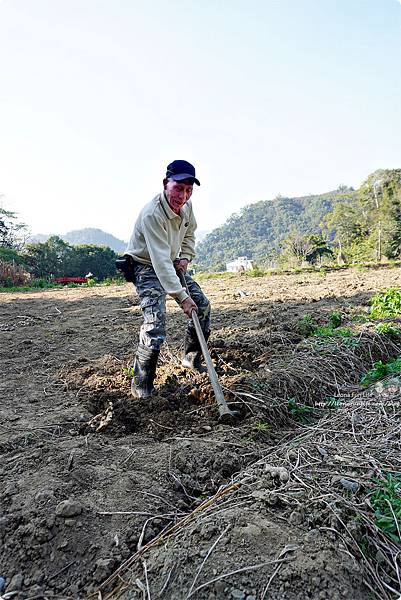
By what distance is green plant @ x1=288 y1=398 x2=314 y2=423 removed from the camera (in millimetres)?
2979

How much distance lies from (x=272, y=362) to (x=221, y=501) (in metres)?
1.98

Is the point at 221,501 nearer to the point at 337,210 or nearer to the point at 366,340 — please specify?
the point at 366,340

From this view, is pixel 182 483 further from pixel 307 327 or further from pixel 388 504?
pixel 307 327

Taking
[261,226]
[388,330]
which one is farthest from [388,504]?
[261,226]

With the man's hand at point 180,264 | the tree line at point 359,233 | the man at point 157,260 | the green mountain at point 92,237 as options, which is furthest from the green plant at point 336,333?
the green mountain at point 92,237

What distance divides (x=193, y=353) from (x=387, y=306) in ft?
9.89

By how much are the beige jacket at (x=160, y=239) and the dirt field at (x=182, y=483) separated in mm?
814

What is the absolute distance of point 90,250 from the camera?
103 ft

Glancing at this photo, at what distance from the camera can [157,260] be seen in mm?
3045

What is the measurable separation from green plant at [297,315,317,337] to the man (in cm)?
214

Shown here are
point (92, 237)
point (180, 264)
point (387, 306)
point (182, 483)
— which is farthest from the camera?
point (92, 237)

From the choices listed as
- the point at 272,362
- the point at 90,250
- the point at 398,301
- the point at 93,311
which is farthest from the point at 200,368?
the point at 90,250

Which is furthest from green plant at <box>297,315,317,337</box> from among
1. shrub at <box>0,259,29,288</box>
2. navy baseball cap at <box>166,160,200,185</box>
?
shrub at <box>0,259,29,288</box>

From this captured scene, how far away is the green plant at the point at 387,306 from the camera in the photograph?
5.21m
